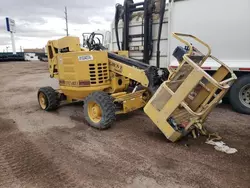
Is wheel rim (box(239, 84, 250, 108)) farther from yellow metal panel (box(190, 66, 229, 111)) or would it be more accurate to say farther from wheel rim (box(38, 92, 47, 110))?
wheel rim (box(38, 92, 47, 110))

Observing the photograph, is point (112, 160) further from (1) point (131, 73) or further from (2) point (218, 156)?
(1) point (131, 73)

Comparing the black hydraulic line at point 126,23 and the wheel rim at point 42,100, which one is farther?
the black hydraulic line at point 126,23

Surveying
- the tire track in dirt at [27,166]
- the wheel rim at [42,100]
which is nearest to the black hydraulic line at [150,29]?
the wheel rim at [42,100]

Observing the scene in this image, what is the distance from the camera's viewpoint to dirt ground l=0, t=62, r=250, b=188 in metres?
2.84

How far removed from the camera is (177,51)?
3912mm

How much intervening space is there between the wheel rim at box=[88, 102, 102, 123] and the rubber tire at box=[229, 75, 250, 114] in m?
3.07

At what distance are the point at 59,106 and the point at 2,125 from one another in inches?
62.5

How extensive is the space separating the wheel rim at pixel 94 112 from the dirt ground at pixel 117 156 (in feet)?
0.69

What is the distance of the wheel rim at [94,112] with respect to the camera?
4.62 meters

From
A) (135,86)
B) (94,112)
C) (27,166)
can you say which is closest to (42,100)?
(94,112)

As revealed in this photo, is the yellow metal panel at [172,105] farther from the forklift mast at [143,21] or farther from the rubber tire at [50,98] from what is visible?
the forklift mast at [143,21]

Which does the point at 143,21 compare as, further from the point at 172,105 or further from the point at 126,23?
the point at 172,105

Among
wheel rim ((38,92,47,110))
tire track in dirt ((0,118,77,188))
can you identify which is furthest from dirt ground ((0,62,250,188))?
wheel rim ((38,92,47,110))

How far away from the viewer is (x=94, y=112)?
4.70m
